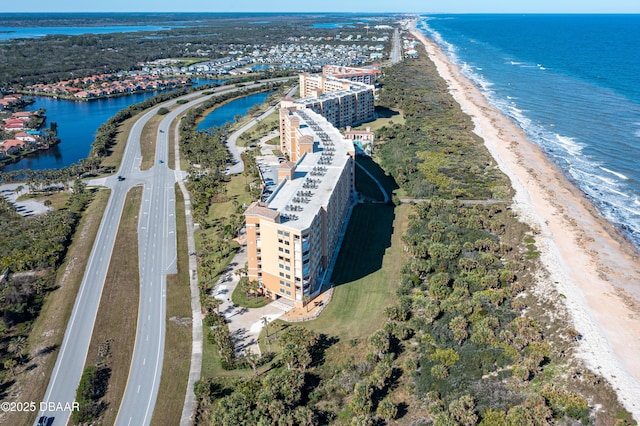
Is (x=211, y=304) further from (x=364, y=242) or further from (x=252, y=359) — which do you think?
(x=364, y=242)

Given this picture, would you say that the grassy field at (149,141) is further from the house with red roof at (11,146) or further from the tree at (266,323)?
the tree at (266,323)

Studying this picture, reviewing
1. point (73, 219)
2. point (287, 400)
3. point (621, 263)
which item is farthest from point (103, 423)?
point (621, 263)

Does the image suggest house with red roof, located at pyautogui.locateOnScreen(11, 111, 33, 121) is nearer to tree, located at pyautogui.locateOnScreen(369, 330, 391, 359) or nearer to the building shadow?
the building shadow

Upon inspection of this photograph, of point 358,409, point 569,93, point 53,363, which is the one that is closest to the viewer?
point 358,409

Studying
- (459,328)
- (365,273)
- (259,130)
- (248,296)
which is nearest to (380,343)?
(459,328)

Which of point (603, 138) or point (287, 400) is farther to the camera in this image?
point (603, 138)

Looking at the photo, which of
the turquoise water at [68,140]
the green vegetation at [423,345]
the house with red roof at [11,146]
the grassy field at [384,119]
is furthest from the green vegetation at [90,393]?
the grassy field at [384,119]

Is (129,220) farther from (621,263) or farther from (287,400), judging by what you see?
(621,263)
